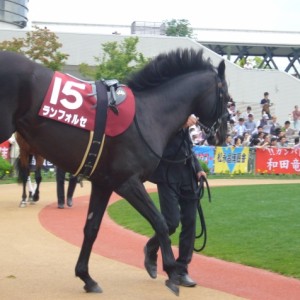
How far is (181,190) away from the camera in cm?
616

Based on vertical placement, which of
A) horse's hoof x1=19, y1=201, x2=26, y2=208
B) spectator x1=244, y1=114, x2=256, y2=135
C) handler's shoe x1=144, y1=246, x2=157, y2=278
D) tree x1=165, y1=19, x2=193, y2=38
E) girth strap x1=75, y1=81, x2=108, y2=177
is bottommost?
horse's hoof x1=19, y1=201, x2=26, y2=208

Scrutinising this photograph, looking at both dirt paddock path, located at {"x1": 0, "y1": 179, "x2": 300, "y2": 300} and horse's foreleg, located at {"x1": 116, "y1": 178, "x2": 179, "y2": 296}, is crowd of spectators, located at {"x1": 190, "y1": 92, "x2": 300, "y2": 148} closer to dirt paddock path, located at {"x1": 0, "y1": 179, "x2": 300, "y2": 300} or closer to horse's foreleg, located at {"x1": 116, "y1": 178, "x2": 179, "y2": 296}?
dirt paddock path, located at {"x1": 0, "y1": 179, "x2": 300, "y2": 300}

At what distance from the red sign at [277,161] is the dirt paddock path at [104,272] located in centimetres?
1345

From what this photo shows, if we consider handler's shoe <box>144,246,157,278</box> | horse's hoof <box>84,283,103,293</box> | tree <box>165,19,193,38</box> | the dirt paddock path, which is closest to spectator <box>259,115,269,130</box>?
the dirt paddock path

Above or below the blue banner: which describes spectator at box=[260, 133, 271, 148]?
above

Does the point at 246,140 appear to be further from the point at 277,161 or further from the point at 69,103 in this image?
the point at 69,103

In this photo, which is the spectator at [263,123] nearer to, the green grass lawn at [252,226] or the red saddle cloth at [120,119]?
the green grass lawn at [252,226]

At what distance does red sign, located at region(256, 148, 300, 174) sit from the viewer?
73.7 ft

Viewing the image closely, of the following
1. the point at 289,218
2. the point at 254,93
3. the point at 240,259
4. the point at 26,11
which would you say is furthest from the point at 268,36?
the point at 240,259

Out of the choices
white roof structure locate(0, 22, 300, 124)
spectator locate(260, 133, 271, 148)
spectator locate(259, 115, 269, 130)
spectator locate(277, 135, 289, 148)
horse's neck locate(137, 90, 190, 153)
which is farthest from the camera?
white roof structure locate(0, 22, 300, 124)

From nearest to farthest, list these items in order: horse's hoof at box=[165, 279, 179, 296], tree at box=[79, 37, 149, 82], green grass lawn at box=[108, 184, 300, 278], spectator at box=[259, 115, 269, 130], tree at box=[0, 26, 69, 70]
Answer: horse's hoof at box=[165, 279, 179, 296] → green grass lawn at box=[108, 184, 300, 278] → spectator at box=[259, 115, 269, 130] → tree at box=[0, 26, 69, 70] → tree at box=[79, 37, 149, 82]

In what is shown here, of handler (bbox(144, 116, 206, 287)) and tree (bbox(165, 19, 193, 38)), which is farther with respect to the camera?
tree (bbox(165, 19, 193, 38))

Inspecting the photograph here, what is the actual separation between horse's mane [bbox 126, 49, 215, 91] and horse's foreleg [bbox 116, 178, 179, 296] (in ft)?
3.17

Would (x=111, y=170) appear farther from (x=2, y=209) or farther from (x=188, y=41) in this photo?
(x=188, y=41)
